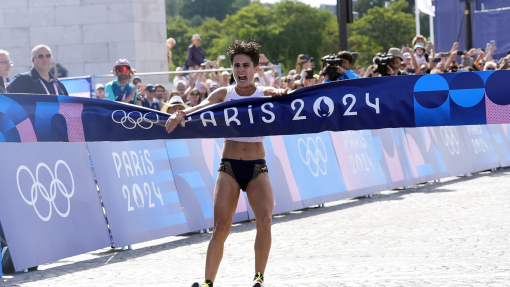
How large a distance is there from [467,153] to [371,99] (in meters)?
11.1

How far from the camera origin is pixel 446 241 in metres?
9.09

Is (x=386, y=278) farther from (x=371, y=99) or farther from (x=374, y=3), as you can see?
(x=374, y=3)

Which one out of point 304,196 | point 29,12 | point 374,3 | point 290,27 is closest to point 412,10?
point 374,3

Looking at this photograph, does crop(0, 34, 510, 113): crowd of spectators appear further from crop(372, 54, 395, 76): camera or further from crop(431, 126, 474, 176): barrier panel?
crop(431, 126, 474, 176): barrier panel

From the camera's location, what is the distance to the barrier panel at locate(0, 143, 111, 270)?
332 inches

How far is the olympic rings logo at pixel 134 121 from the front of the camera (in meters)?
7.39

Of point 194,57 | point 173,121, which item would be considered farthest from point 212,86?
point 173,121

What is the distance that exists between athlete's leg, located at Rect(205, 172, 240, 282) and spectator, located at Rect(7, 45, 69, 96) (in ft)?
14.5

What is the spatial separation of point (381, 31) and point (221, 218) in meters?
103

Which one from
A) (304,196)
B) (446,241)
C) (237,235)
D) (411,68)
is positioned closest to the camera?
(446,241)

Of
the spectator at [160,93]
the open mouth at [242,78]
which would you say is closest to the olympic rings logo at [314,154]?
the spectator at [160,93]

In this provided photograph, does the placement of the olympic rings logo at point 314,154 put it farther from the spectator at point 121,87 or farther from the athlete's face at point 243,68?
the athlete's face at point 243,68

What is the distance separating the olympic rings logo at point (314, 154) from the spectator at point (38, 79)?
424 centimetres

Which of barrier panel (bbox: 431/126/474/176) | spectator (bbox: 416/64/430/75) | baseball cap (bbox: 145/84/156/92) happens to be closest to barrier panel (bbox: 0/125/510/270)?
barrier panel (bbox: 431/126/474/176)
